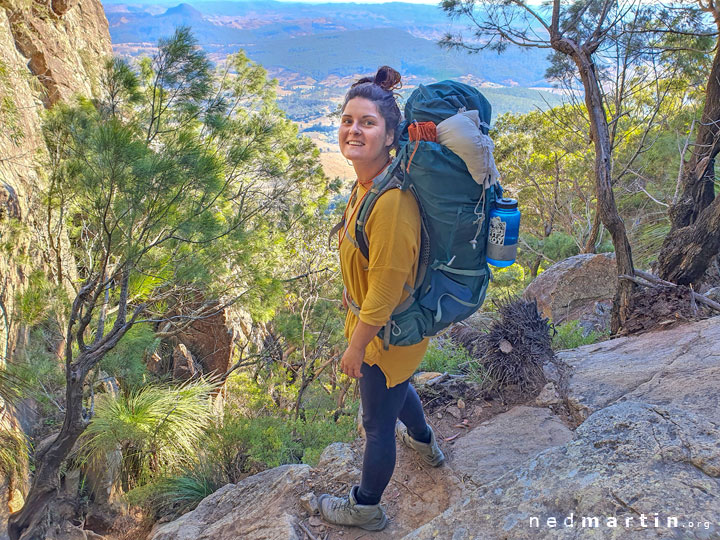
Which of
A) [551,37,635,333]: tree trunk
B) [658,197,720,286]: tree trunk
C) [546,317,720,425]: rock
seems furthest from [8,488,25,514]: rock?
[658,197,720,286]: tree trunk

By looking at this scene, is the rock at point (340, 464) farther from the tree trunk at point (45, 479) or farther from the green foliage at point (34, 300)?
the green foliage at point (34, 300)

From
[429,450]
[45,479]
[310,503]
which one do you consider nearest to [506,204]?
[429,450]

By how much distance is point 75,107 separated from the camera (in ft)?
12.0

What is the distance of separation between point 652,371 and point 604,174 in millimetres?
1862

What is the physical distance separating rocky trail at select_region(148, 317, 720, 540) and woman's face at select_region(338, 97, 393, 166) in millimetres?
1206

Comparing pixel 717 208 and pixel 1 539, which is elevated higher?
pixel 717 208

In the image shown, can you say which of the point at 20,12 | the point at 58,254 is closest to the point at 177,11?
the point at 20,12

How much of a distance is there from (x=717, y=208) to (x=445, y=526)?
3.66 metres

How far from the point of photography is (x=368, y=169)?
175 centimetres

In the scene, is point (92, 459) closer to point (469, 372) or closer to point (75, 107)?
point (75, 107)

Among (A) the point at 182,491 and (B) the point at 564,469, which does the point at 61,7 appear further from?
(B) the point at 564,469

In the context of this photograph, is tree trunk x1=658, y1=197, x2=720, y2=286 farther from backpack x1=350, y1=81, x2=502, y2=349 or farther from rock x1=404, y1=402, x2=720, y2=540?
backpack x1=350, y1=81, x2=502, y2=349

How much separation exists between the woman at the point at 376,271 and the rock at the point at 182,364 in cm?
720

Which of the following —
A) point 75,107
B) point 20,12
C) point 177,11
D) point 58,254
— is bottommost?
point 58,254
